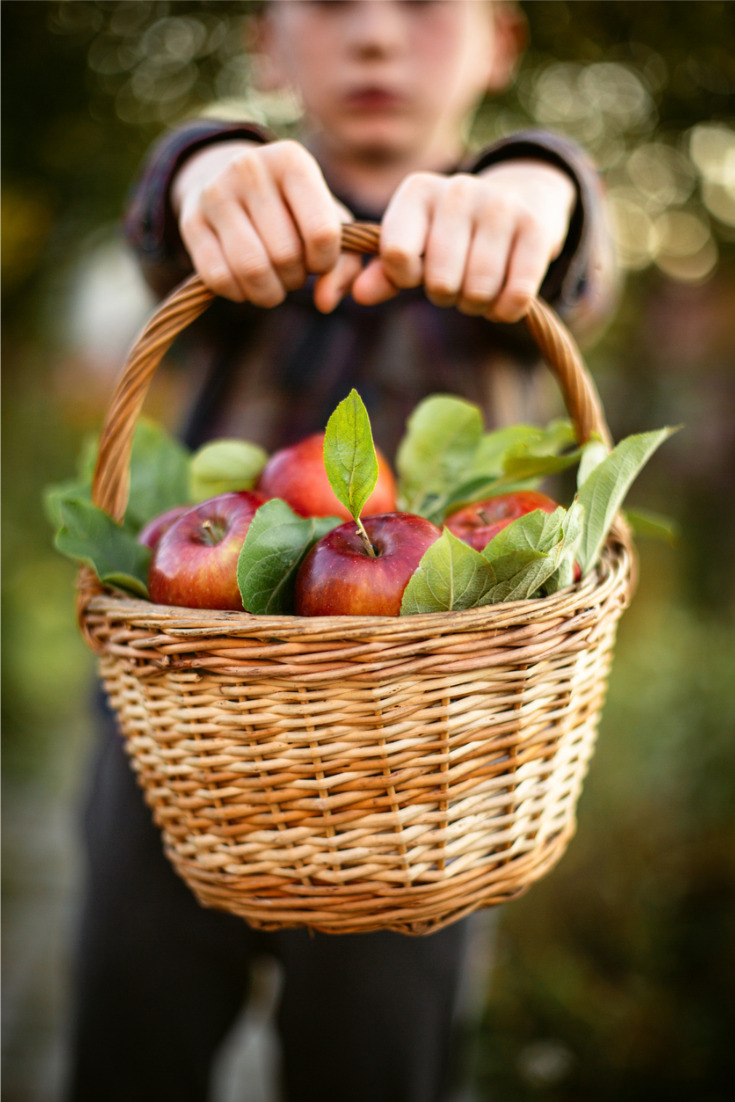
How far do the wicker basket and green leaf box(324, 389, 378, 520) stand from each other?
122 mm

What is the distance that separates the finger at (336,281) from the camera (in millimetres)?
702

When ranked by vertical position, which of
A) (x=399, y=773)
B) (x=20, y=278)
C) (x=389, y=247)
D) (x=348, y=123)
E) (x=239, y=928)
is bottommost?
(x=239, y=928)

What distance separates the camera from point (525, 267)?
65 centimetres

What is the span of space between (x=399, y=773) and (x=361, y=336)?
2.31 ft

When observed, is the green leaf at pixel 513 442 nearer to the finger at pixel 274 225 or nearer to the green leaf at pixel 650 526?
the green leaf at pixel 650 526

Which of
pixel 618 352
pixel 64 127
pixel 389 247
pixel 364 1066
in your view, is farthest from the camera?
pixel 618 352

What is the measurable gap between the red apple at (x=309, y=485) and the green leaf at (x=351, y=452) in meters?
0.12

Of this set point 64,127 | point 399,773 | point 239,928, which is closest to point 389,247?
point 399,773

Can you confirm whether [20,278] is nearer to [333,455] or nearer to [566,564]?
[333,455]

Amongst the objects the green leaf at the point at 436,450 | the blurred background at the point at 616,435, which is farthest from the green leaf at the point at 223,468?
the blurred background at the point at 616,435

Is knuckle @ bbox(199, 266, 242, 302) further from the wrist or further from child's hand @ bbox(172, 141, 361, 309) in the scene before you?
the wrist

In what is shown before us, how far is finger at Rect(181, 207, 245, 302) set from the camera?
2.14 ft

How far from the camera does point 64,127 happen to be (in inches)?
70.7

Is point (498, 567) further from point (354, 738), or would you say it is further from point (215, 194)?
point (215, 194)
